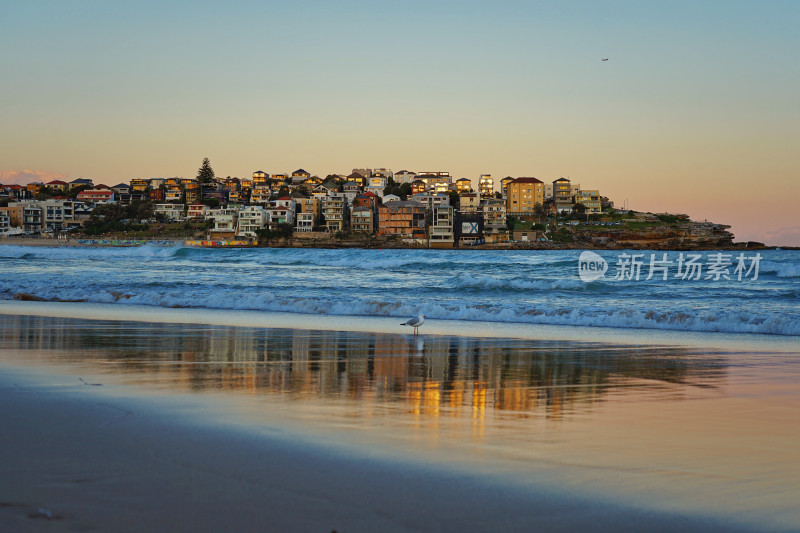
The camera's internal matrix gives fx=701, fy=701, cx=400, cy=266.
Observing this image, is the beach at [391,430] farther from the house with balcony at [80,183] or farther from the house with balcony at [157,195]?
the house with balcony at [80,183]

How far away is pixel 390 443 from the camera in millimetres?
4141

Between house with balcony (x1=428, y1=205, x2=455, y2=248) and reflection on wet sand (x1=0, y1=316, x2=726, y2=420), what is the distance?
348 ft

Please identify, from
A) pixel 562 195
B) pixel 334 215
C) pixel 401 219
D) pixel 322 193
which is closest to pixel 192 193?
pixel 322 193

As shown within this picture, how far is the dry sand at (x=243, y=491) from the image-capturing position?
284 cm

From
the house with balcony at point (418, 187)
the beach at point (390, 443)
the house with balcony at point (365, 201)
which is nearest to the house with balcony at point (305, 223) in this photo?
the house with balcony at point (365, 201)

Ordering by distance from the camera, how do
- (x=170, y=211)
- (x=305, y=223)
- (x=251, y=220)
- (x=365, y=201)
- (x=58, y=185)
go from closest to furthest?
1. (x=305, y=223)
2. (x=251, y=220)
3. (x=365, y=201)
4. (x=170, y=211)
5. (x=58, y=185)

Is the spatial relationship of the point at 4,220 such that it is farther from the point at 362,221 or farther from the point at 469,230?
the point at 469,230

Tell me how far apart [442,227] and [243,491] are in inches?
4551

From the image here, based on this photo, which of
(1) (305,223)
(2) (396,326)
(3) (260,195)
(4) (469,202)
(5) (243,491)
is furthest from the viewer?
(3) (260,195)

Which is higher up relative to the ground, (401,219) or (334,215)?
(334,215)

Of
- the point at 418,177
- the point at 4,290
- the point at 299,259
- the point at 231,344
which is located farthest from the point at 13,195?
the point at 231,344

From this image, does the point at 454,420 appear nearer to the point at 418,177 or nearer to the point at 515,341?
the point at 515,341

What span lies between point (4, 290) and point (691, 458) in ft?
63.0

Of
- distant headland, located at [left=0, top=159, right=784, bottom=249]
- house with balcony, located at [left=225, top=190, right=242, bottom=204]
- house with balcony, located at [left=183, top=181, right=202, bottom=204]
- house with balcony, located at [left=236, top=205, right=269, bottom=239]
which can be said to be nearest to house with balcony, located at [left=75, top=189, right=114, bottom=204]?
distant headland, located at [left=0, top=159, right=784, bottom=249]
